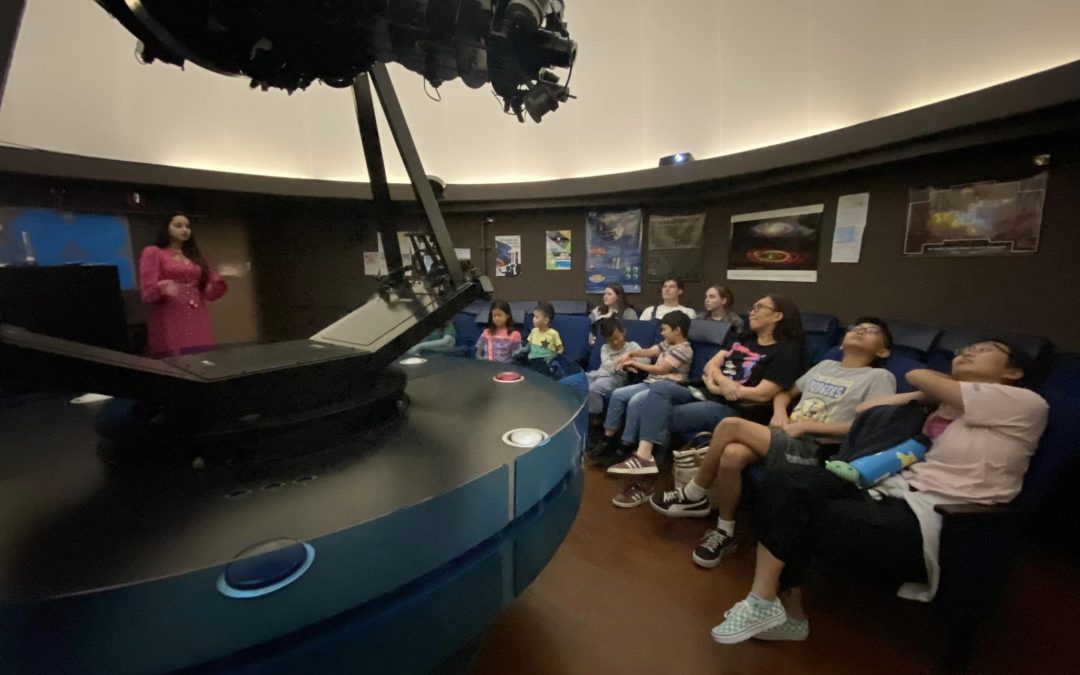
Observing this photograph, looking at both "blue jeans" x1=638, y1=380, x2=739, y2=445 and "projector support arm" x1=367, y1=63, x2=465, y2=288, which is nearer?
→ "projector support arm" x1=367, y1=63, x2=465, y2=288

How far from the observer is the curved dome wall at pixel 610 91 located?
252cm

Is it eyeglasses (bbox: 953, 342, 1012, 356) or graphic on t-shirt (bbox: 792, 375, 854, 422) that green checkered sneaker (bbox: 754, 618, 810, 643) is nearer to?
graphic on t-shirt (bbox: 792, 375, 854, 422)

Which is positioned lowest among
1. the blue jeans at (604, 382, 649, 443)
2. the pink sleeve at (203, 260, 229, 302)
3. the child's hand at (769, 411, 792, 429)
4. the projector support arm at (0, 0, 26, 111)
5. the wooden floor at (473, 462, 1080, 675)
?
the wooden floor at (473, 462, 1080, 675)

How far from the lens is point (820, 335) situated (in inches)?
116

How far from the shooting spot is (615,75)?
4320mm

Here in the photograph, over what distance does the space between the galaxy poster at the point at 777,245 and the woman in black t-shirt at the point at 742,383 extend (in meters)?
1.16

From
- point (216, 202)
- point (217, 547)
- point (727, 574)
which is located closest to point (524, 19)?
point (217, 547)

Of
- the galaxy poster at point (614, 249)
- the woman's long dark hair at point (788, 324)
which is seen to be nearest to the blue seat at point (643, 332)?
the woman's long dark hair at point (788, 324)

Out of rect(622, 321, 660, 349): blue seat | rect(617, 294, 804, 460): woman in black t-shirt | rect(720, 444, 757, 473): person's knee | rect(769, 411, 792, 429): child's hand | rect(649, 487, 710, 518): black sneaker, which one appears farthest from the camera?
rect(622, 321, 660, 349): blue seat

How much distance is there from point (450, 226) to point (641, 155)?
2.47 meters

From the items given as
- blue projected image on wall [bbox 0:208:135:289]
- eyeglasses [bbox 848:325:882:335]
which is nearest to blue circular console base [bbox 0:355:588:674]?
eyeglasses [bbox 848:325:882:335]

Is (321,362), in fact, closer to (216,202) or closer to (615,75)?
(615,75)

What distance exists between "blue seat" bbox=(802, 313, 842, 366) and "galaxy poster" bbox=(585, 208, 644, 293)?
2.01 m

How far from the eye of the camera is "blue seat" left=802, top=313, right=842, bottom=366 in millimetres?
2900
